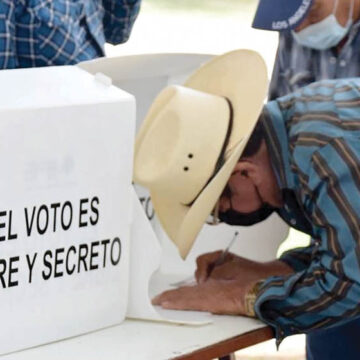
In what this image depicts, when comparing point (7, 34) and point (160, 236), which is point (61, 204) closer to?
point (160, 236)

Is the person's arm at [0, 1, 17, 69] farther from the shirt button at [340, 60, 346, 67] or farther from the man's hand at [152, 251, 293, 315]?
the shirt button at [340, 60, 346, 67]

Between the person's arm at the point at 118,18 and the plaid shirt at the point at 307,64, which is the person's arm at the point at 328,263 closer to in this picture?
the plaid shirt at the point at 307,64

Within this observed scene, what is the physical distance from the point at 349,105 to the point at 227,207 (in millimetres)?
281

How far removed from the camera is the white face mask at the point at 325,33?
8.66 ft

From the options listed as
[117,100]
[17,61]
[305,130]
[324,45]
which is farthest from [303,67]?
[117,100]

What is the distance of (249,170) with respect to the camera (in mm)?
2033

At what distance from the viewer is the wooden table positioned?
1.84m

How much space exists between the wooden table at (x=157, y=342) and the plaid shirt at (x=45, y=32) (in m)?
0.82

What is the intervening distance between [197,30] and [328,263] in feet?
20.8

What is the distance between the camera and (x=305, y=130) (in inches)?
77.4

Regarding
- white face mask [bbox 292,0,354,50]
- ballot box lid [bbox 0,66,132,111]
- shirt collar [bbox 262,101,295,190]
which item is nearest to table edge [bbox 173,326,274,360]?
shirt collar [bbox 262,101,295,190]

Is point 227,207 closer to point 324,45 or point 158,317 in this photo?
point 158,317

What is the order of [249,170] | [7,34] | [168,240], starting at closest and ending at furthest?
1. [249,170]
2. [168,240]
3. [7,34]

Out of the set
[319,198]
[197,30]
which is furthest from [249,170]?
[197,30]
